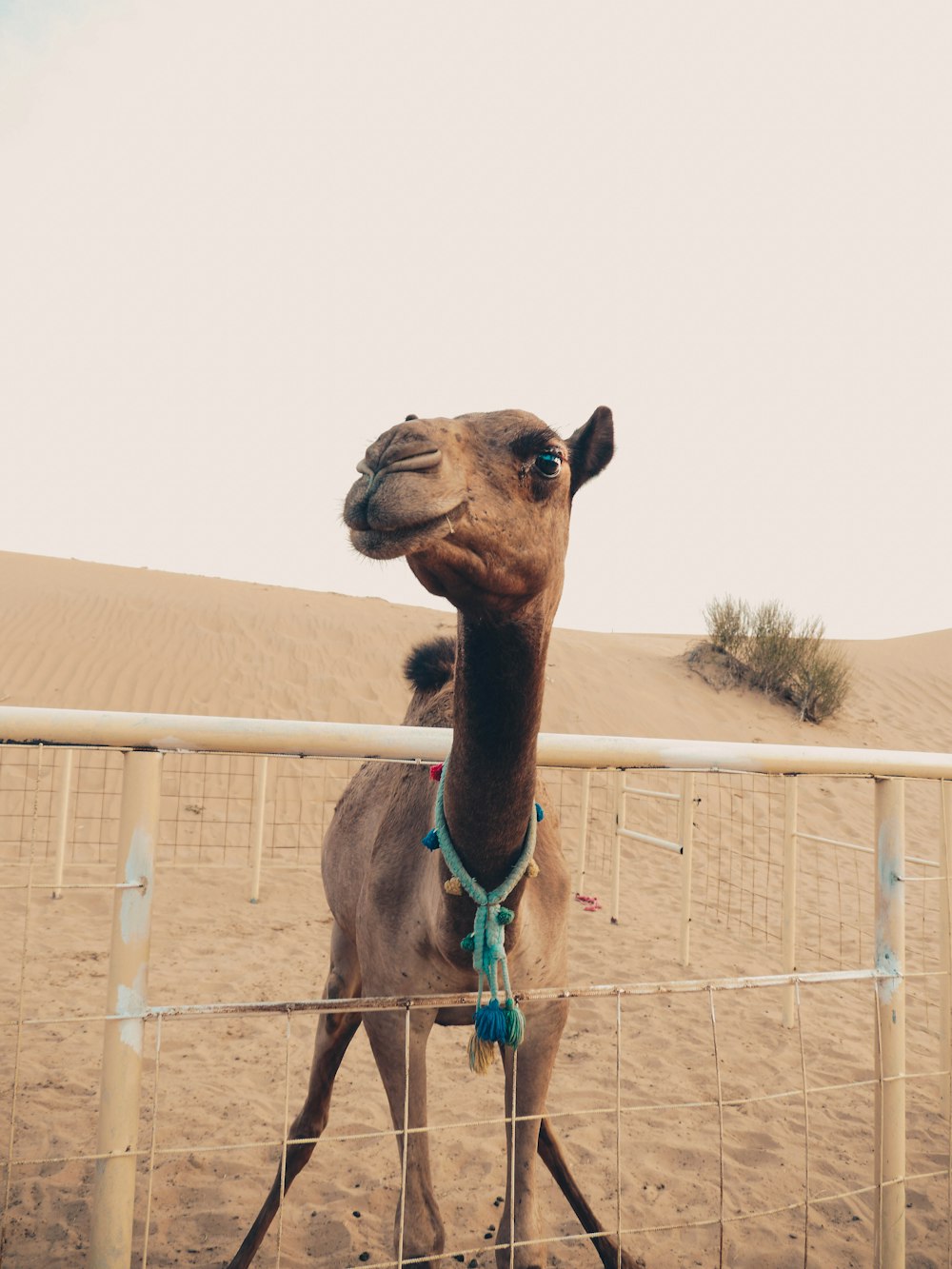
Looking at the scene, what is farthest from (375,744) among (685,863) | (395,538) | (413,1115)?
(685,863)

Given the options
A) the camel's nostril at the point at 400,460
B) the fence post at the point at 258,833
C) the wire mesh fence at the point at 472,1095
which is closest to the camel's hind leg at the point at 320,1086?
the wire mesh fence at the point at 472,1095

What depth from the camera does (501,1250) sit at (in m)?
2.28

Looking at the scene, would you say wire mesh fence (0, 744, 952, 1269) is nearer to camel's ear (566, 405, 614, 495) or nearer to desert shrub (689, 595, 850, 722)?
camel's ear (566, 405, 614, 495)

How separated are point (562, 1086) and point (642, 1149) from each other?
674mm

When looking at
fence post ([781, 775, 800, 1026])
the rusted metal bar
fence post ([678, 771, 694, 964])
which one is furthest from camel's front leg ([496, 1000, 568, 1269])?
fence post ([678, 771, 694, 964])

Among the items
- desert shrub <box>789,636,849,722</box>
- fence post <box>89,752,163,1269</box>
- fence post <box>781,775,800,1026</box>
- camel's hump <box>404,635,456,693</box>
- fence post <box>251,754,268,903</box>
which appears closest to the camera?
fence post <box>89,752,163,1269</box>

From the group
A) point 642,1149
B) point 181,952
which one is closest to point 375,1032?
point 642,1149

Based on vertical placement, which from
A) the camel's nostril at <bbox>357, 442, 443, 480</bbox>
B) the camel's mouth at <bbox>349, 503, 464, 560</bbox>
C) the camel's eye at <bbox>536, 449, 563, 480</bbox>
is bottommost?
the camel's mouth at <bbox>349, 503, 464, 560</bbox>

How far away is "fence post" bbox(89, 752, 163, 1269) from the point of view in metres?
1.64

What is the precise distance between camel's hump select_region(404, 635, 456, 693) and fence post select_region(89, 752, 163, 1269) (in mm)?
2223

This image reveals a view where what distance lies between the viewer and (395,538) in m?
1.66

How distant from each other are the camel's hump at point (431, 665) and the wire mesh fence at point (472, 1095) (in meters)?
1.67

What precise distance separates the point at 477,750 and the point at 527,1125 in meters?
1.12

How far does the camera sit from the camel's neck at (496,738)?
6.53ft
